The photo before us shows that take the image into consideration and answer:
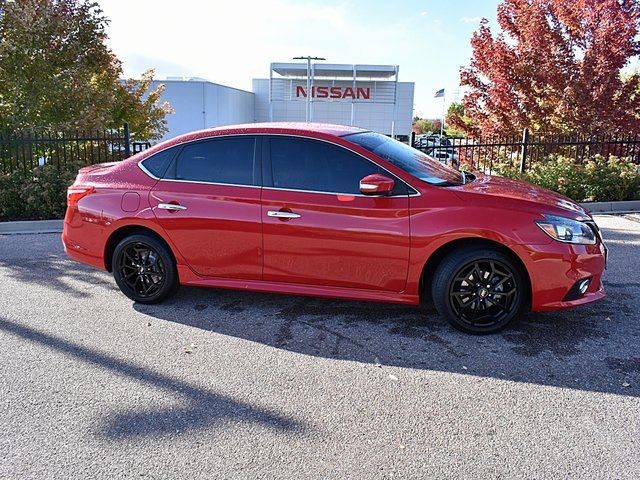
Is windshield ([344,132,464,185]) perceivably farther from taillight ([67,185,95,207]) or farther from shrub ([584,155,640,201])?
shrub ([584,155,640,201])

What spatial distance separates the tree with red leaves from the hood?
26.1 feet

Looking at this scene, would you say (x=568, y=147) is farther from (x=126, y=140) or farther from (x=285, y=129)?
(x=126, y=140)

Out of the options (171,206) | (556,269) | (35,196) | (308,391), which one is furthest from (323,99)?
(308,391)

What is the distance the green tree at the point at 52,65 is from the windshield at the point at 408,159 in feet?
26.6

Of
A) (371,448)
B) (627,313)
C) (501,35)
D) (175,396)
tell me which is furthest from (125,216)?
(501,35)

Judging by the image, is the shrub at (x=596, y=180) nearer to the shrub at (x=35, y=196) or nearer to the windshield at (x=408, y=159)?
the windshield at (x=408, y=159)

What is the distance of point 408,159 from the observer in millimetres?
4613

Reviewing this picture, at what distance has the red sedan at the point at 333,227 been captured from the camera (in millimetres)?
3986

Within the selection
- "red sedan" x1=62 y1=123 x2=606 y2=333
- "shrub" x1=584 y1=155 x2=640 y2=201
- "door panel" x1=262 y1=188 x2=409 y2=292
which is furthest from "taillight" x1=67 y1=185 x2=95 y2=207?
"shrub" x1=584 y1=155 x2=640 y2=201

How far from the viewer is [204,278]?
15.5 ft

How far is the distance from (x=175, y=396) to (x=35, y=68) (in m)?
9.43

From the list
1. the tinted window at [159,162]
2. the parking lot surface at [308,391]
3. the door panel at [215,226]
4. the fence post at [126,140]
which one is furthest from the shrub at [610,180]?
the fence post at [126,140]

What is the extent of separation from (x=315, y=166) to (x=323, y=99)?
4266 centimetres

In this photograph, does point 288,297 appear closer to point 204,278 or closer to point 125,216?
point 204,278
